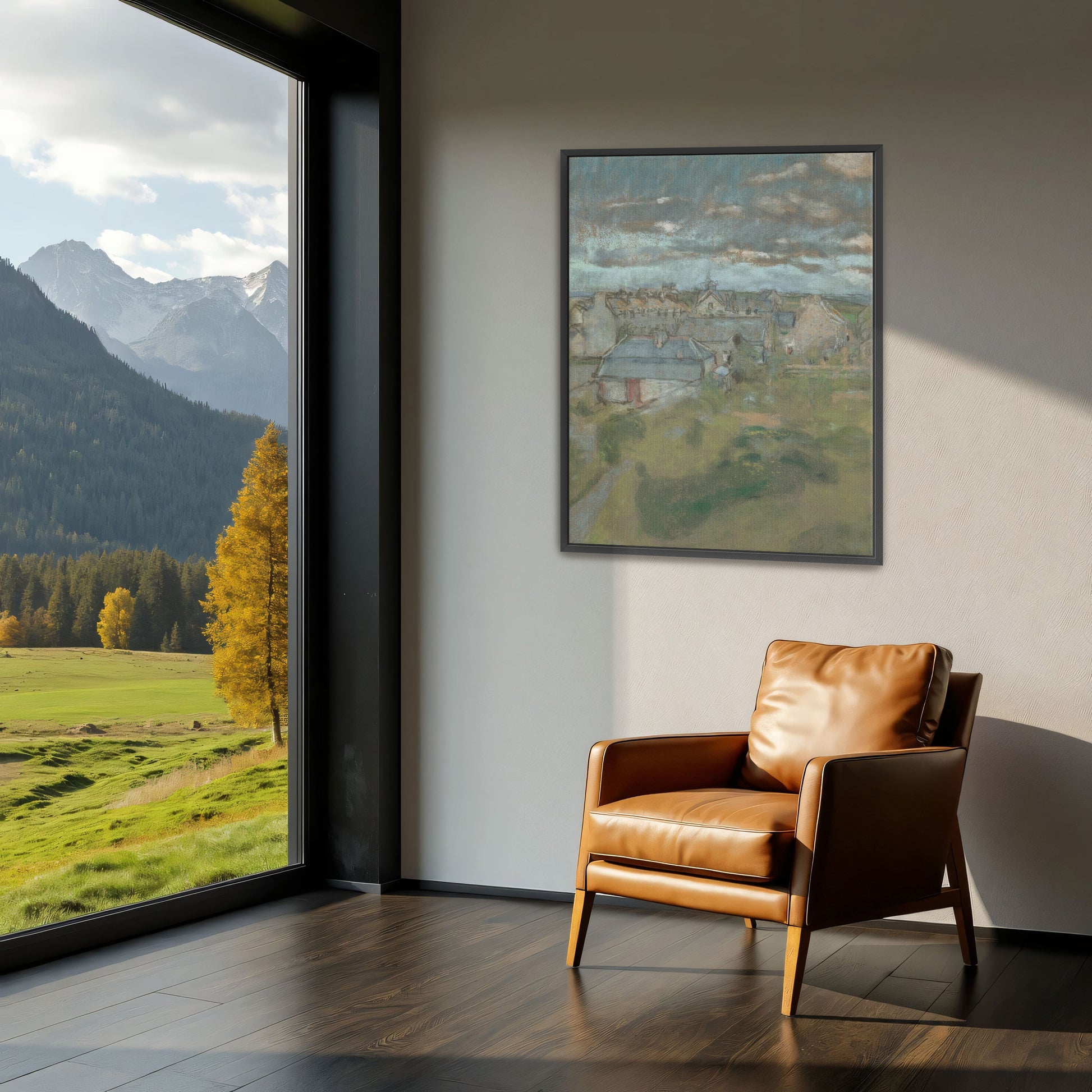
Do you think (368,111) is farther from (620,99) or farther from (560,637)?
(560,637)

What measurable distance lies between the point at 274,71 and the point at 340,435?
117 cm

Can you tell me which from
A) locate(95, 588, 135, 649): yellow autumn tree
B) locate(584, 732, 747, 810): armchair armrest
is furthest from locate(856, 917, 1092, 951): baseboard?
locate(95, 588, 135, 649): yellow autumn tree

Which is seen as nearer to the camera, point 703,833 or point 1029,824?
point 703,833

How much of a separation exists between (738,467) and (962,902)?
54.8 inches

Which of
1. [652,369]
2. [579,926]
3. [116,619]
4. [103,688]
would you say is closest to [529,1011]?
[579,926]

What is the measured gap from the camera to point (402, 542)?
157 inches

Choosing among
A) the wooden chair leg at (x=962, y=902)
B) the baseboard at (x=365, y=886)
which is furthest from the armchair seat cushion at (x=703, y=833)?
the baseboard at (x=365, y=886)

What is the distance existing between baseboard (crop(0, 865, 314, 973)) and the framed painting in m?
1.41

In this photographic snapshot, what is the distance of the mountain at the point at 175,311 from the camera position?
3.19 meters

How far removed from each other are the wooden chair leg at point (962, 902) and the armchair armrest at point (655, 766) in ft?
1.97

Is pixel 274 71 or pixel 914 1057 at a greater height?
pixel 274 71

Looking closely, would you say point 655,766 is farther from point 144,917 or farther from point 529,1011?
point 144,917

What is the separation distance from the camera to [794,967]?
8.88 feet

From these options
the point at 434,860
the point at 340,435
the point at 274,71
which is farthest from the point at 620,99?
the point at 434,860
